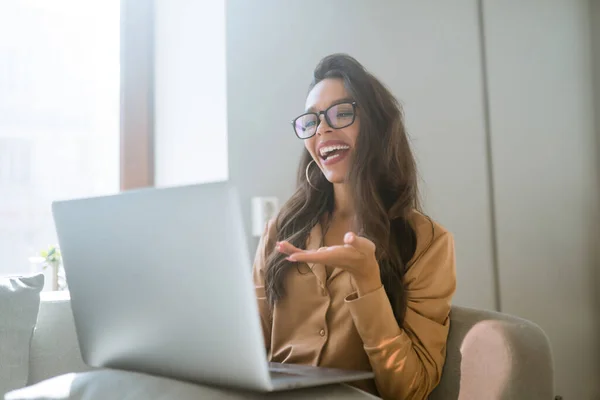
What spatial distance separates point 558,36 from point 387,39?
2.59 feet

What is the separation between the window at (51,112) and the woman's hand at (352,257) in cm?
113

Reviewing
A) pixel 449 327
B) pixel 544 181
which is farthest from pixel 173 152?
pixel 544 181

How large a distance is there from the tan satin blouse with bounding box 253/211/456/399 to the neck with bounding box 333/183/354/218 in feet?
0.21

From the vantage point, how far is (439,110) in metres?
1.98

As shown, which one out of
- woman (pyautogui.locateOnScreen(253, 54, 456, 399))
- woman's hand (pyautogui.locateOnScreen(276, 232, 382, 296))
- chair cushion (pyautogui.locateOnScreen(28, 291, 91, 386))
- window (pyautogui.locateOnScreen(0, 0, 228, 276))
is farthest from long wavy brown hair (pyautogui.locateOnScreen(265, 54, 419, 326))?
window (pyautogui.locateOnScreen(0, 0, 228, 276))

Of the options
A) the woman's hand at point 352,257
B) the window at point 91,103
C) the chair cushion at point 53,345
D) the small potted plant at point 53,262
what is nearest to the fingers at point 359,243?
the woman's hand at point 352,257

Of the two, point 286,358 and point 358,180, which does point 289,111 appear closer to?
point 358,180

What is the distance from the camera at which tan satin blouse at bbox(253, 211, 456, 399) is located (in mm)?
959

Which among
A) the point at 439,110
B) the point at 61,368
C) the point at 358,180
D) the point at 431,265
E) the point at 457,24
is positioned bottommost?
the point at 61,368

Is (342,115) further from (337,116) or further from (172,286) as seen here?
(172,286)

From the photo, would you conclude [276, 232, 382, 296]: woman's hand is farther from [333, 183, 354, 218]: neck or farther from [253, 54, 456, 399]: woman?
[333, 183, 354, 218]: neck

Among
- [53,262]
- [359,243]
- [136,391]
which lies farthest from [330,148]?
[53,262]

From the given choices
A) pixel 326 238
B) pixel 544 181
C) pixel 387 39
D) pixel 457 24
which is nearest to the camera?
pixel 326 238

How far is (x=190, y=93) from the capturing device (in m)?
1.75
